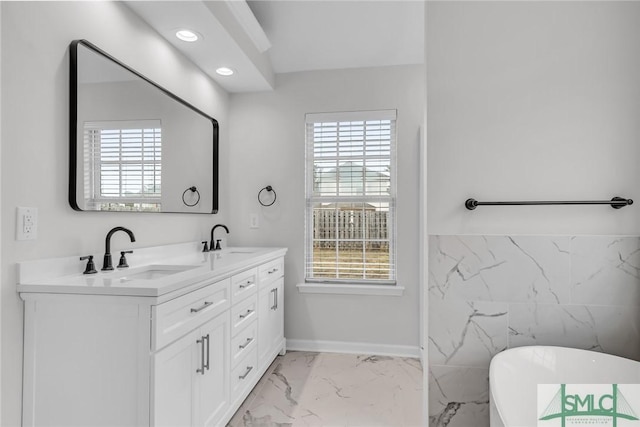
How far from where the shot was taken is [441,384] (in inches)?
64.7

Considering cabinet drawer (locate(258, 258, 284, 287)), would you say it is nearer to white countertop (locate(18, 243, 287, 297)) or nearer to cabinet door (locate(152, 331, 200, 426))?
white countertop (locate(18, 243, 287, 297))

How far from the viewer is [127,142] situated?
6.62ft

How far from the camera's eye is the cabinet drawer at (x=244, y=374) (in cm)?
212

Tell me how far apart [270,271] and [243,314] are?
59 cm

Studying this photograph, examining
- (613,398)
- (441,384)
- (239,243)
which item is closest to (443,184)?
(441,384)

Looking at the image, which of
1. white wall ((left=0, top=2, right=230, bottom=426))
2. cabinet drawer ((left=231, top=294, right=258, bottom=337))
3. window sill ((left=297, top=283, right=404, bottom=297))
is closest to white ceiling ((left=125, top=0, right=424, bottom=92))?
white wall ((left=0, top=2, right=230, bottom=426))

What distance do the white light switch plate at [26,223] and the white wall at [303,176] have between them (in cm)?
192

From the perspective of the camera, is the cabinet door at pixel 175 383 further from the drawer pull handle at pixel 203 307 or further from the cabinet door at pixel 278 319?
the cabinet door at pixel 278 319

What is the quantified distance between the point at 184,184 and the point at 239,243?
93 cm

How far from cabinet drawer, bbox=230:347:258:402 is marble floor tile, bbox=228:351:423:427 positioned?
4.7 inches

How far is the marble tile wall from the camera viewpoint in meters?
1.55

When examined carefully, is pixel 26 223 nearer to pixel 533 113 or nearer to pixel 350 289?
pixel 533 113

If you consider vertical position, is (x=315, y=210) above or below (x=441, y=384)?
above

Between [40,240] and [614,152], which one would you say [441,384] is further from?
[40,240]
